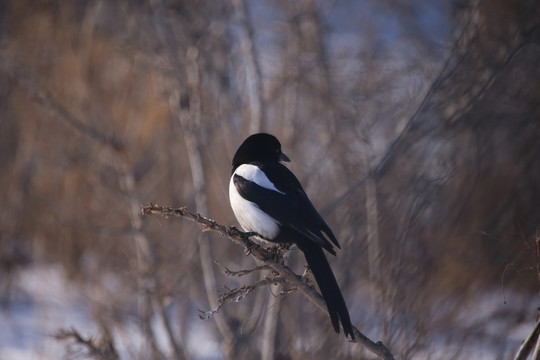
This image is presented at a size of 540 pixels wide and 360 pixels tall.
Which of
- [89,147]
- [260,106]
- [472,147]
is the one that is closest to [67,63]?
[89,147]

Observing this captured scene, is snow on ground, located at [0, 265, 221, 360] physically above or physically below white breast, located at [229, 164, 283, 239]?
above

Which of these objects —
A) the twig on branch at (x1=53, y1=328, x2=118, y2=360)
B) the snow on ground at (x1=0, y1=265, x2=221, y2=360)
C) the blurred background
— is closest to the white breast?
the blurred background

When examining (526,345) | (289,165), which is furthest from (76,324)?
(526,345)

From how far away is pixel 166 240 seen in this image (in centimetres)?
659

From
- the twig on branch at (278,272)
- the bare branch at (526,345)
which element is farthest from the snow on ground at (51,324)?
the bare branch at (526,345)

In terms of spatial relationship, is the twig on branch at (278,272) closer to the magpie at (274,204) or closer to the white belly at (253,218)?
the magpie at (274,204)

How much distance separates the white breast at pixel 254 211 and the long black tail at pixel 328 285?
0.23m

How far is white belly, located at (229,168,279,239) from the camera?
10.5 ft

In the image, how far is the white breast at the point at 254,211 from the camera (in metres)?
3.20

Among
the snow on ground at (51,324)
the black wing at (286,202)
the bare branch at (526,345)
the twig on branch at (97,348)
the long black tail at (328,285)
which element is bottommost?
the bare branch at (526,345)

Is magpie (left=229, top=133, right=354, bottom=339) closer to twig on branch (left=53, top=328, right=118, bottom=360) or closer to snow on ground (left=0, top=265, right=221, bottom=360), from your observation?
twig on branch (left=53, top=328, right=118, bottom=360)

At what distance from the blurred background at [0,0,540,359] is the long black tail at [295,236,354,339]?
1.35ft

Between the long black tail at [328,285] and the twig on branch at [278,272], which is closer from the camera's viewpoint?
the twig on branch at [278,272]

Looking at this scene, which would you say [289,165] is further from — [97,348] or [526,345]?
[526,345]
